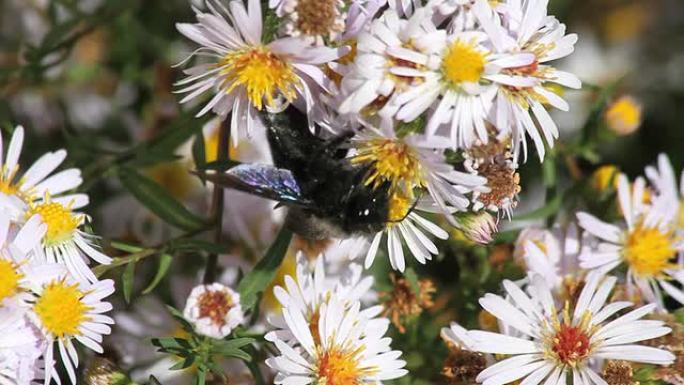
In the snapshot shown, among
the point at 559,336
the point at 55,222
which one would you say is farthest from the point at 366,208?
the point at 55,222

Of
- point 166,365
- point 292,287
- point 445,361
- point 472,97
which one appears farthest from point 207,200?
point 472,97

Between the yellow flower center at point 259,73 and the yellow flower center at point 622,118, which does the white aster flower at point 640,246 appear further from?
the yellow flower center at point 259,73

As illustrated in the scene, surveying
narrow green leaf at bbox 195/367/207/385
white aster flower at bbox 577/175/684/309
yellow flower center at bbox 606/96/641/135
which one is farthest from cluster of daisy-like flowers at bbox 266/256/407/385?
yellow flower center at bbox 606/96/641/135

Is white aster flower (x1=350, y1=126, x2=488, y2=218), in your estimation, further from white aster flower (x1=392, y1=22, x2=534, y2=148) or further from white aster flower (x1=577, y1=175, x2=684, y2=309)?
white aster flower (x1=577, y1=175, x2=684, y2=309)

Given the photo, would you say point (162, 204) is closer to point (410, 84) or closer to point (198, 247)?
point (198, 247)

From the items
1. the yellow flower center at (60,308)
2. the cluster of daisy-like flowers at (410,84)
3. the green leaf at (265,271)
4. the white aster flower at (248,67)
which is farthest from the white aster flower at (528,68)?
the yellow flower center at (60,308)
